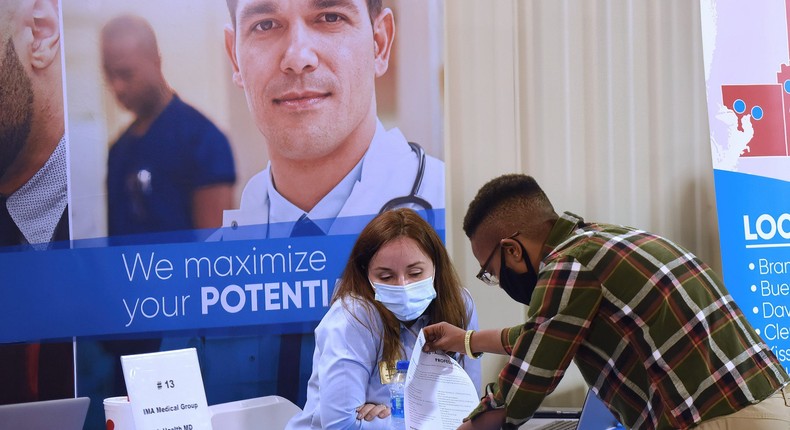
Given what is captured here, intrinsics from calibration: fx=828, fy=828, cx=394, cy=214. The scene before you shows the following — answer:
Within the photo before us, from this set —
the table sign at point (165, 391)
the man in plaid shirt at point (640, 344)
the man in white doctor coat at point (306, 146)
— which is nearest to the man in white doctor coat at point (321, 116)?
the man in white doctor coat at point (306, 146)

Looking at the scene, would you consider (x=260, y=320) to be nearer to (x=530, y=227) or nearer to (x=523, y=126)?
(x=523, y=126)

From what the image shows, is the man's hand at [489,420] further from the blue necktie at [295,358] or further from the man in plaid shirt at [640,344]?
the blue necktie at [295,358]

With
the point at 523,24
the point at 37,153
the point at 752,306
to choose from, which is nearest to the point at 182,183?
the point at 37,153

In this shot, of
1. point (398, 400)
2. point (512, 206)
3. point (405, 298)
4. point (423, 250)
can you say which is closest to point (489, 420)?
point (512, 206)

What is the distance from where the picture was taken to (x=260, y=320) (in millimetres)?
3805

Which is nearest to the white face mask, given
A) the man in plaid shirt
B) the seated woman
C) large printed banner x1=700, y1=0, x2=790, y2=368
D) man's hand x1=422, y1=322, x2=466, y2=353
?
the seated woman

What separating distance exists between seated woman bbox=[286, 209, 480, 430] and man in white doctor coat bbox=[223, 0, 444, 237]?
76 cm

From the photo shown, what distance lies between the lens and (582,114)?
4.34 meters

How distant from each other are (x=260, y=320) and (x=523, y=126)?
1656 mm

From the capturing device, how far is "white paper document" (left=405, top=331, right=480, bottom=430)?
6.75ft

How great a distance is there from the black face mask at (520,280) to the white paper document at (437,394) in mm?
245

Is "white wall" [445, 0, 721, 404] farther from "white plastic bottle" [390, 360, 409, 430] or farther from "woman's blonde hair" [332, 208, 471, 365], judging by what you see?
"white plastic bottle" [390, 360, 409, 430]

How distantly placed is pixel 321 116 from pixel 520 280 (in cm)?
210

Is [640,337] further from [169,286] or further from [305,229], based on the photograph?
[169,286]
